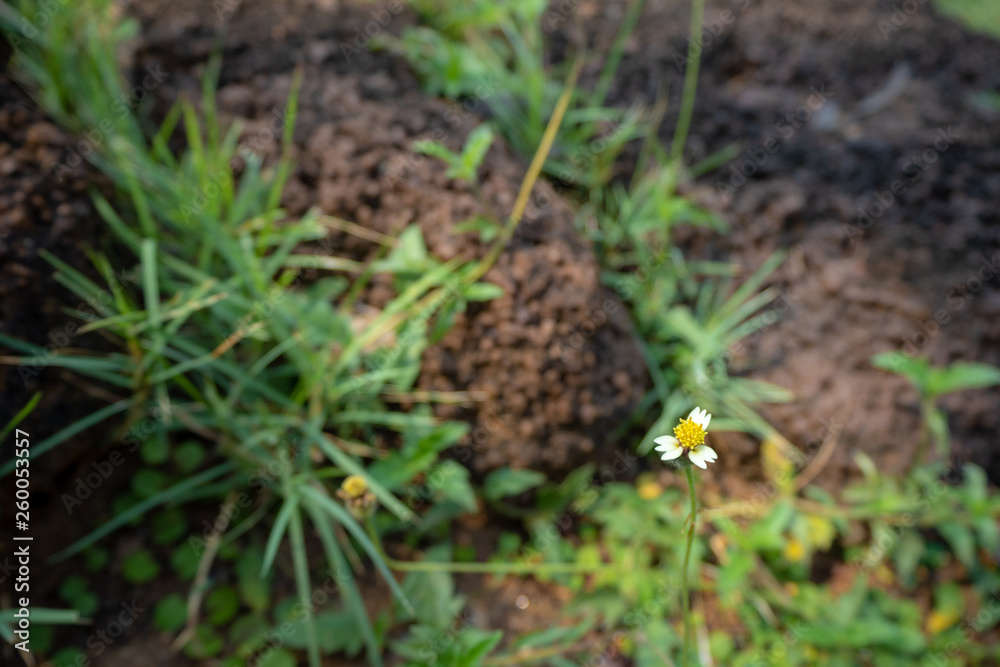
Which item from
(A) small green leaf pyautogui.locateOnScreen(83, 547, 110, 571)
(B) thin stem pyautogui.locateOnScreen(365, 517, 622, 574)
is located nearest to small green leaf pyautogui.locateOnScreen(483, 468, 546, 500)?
(B) thin stem pyautogui.locateOnScreen(365, 517, 622, 574)

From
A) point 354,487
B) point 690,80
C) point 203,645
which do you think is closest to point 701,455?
point 354,487

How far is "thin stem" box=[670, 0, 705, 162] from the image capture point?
2.14m

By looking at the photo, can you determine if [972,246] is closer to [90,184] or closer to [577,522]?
[577,522]

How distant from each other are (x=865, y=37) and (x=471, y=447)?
92.3 inches

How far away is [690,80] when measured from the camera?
2.33m

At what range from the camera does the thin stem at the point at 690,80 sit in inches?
84.3

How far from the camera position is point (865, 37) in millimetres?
2535

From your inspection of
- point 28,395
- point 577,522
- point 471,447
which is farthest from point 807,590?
point 28,395

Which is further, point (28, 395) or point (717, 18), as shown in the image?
point (717, 18)

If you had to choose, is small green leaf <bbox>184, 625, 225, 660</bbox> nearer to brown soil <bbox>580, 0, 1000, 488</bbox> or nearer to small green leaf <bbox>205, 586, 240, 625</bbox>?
small green leaf <bbox>205, 586, 240, 625</bbox>

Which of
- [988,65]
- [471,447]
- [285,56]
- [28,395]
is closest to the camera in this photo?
[28,395]

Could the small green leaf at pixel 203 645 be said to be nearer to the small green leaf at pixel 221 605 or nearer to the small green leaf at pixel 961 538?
the small green leaf at pixel 221 605

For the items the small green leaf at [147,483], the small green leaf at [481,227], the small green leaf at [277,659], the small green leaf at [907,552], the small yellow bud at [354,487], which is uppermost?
the small green leaf at [481,227]

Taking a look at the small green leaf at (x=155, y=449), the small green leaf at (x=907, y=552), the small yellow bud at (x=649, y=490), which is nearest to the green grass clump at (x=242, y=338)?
the small green leaf at (x=155, y=449)
